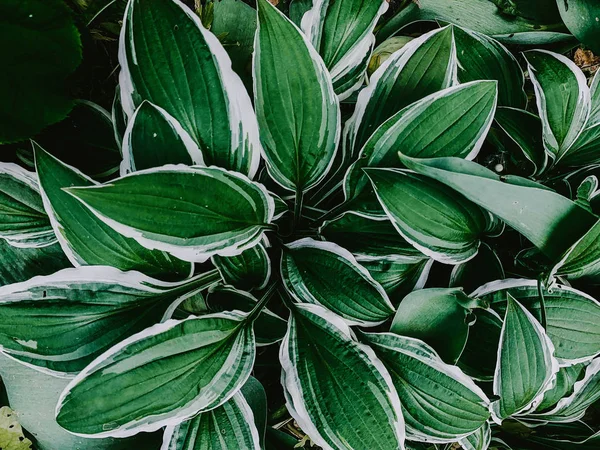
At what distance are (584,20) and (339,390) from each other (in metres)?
0.76

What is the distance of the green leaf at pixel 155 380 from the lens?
0.60 m

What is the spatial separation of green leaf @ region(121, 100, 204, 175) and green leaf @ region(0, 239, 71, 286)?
242 millimetres

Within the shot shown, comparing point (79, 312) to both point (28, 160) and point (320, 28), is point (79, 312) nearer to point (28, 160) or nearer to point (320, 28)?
point (28, 160)

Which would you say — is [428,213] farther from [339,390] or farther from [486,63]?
[486,63]

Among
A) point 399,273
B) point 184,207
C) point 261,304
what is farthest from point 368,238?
point 184,207

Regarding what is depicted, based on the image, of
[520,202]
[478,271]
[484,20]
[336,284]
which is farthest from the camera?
[484,20]

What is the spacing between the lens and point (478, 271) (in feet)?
2.74

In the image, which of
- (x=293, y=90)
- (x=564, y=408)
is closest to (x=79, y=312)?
(x=293, y=90)

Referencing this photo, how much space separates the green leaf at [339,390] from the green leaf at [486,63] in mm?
474

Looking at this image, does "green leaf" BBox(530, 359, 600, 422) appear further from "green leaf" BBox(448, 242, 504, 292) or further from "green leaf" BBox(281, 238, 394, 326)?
"green leaf" BBox(281, 238, 394, 326)

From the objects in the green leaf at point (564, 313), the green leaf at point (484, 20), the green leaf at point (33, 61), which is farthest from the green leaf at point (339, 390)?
the green leaf at point (484, 20)

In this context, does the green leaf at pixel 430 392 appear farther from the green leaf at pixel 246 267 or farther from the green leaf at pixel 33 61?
the green leaf at pixel 33 61

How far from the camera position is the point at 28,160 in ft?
2.74

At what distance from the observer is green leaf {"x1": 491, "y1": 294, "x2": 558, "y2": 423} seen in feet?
2.23
